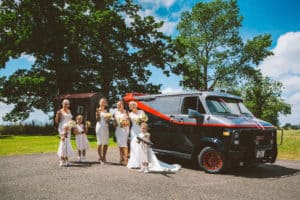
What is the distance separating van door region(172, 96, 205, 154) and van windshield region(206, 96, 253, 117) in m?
0.31

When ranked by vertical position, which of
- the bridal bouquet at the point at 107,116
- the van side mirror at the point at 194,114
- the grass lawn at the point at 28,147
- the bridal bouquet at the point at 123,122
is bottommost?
the grass lawn at the point at 28,147

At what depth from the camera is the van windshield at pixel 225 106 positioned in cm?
993

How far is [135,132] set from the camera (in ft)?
35.0

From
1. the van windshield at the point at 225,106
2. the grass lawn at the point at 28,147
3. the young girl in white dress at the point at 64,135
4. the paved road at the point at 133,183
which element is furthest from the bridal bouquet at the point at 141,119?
the grass lawn at the point at 28,147

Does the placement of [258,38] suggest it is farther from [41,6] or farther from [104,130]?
[104,130]

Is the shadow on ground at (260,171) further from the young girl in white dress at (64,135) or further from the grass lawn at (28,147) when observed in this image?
the grass lawn at (28,147)

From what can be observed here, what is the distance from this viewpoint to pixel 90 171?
30.9 feet

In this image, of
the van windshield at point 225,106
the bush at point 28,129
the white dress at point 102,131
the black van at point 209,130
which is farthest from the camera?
the bush at point 28,129

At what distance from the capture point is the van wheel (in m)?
9.28

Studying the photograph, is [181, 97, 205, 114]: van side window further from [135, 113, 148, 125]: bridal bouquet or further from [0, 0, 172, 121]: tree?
[0, 0, 172, 121]: tree

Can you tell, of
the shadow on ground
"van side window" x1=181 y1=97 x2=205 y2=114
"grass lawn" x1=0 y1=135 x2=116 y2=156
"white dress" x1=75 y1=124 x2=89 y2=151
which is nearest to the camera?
the shadow on ground

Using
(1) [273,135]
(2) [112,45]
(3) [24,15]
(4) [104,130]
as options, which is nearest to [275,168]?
(1) [273,135]

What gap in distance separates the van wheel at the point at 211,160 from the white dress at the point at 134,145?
6.26ft

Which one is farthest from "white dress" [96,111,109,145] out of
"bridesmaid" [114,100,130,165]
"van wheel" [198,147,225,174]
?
"van wheel" [198,147,225,174]
